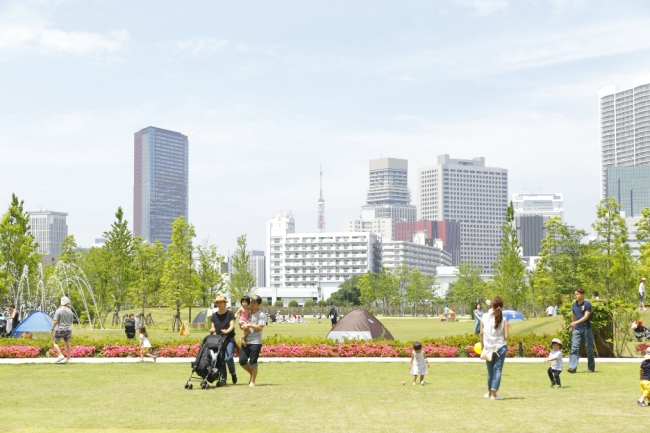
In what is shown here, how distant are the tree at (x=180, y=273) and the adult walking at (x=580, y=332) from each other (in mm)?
41939

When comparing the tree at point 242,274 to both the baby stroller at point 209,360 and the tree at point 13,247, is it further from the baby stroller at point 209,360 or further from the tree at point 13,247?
Result: the baby stroller at point 209,360

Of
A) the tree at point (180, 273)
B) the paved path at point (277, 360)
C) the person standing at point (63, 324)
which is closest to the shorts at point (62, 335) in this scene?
the person standing at point (63, 324)

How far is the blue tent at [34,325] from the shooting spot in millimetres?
34062

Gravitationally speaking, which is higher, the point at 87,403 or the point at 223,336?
the point at 223,336

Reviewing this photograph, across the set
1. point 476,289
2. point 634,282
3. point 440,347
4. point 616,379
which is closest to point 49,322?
point 440,347

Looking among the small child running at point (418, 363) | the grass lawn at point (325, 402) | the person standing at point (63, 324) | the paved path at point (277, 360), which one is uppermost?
the person standing at point (63, 324)

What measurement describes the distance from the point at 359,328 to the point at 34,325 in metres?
14.3

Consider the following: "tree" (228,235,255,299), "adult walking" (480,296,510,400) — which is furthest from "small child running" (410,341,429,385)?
"tree" (228,235,255,299)

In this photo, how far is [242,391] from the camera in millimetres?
15430

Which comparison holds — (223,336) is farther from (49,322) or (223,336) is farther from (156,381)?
(49,322)

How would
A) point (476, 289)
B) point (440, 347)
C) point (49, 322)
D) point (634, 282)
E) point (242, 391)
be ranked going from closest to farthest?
point (242, 391) → point (440, 347) → point (49, 322) → point (634, 282) → point (476, 289)

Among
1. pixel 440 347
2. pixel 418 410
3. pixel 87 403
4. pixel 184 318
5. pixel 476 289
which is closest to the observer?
pixel 418 410

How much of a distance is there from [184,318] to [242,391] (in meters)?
56.1

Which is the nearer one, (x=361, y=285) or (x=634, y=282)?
(x=634, y=282)
